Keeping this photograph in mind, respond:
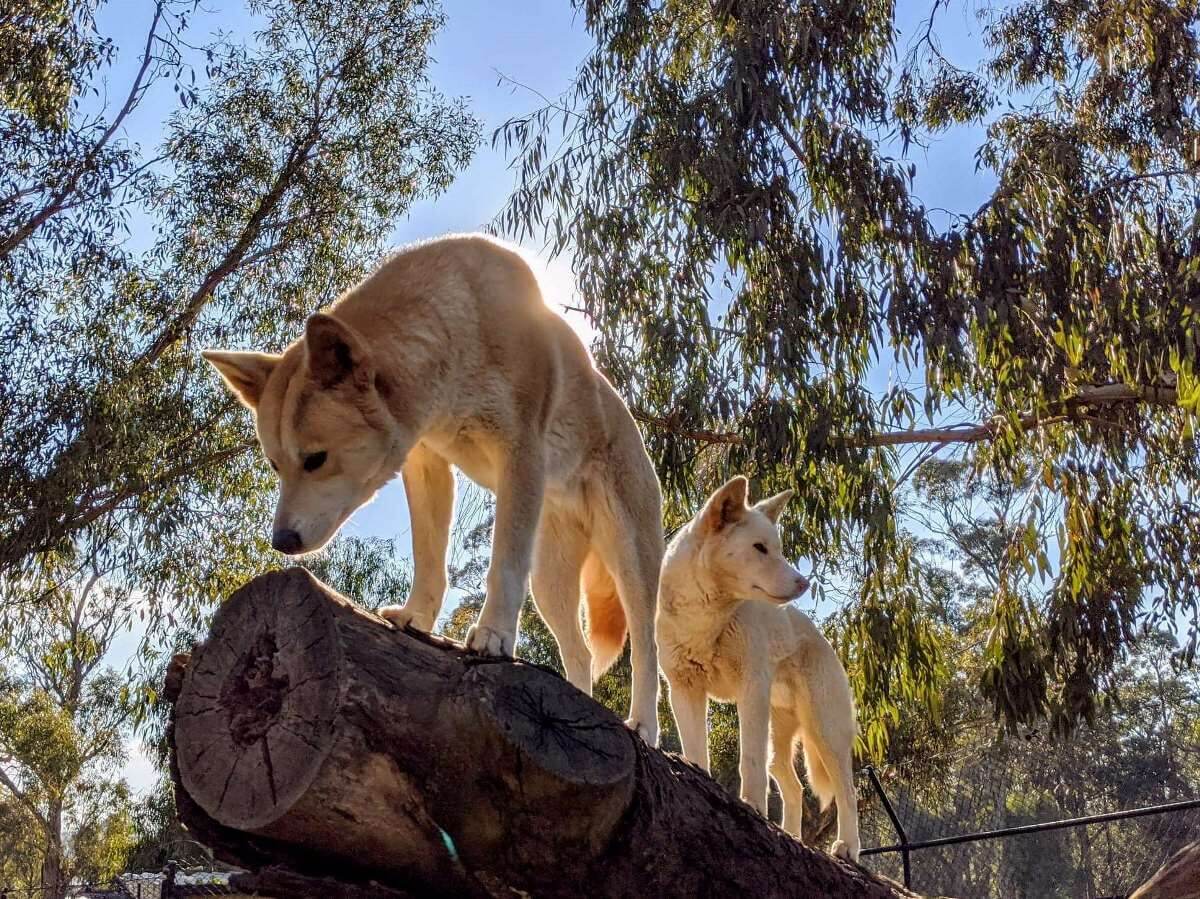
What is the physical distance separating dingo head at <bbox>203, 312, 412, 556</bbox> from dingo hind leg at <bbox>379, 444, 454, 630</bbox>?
1.41 ft

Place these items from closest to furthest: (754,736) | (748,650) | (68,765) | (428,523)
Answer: (428,523) < (754,736) < (748,650) < (68,765)

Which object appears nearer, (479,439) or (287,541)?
(287,541)

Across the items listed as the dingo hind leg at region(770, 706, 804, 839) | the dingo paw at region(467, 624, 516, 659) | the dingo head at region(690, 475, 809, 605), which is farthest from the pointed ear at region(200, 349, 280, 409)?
the dingo hind leg at region(770, 706, 804, 839)

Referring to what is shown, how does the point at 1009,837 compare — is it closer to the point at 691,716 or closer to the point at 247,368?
the point at 691,716

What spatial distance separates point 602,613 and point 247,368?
5.79 feet

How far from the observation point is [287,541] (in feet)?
9.95

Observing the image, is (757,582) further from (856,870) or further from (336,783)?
(336,783)

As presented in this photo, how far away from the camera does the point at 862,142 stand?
384 inches

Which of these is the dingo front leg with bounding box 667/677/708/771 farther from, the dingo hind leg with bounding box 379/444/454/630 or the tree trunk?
the tree trunk

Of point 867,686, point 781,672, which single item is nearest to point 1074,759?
point 867,686

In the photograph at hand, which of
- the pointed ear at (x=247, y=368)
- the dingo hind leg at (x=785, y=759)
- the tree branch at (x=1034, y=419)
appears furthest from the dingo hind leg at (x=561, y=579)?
the tree branch at (x=1034, y=419)

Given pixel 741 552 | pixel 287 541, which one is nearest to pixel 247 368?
pixel 287 541

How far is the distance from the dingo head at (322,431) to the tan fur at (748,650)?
2.37 meters

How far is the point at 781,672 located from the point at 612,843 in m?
3.59
